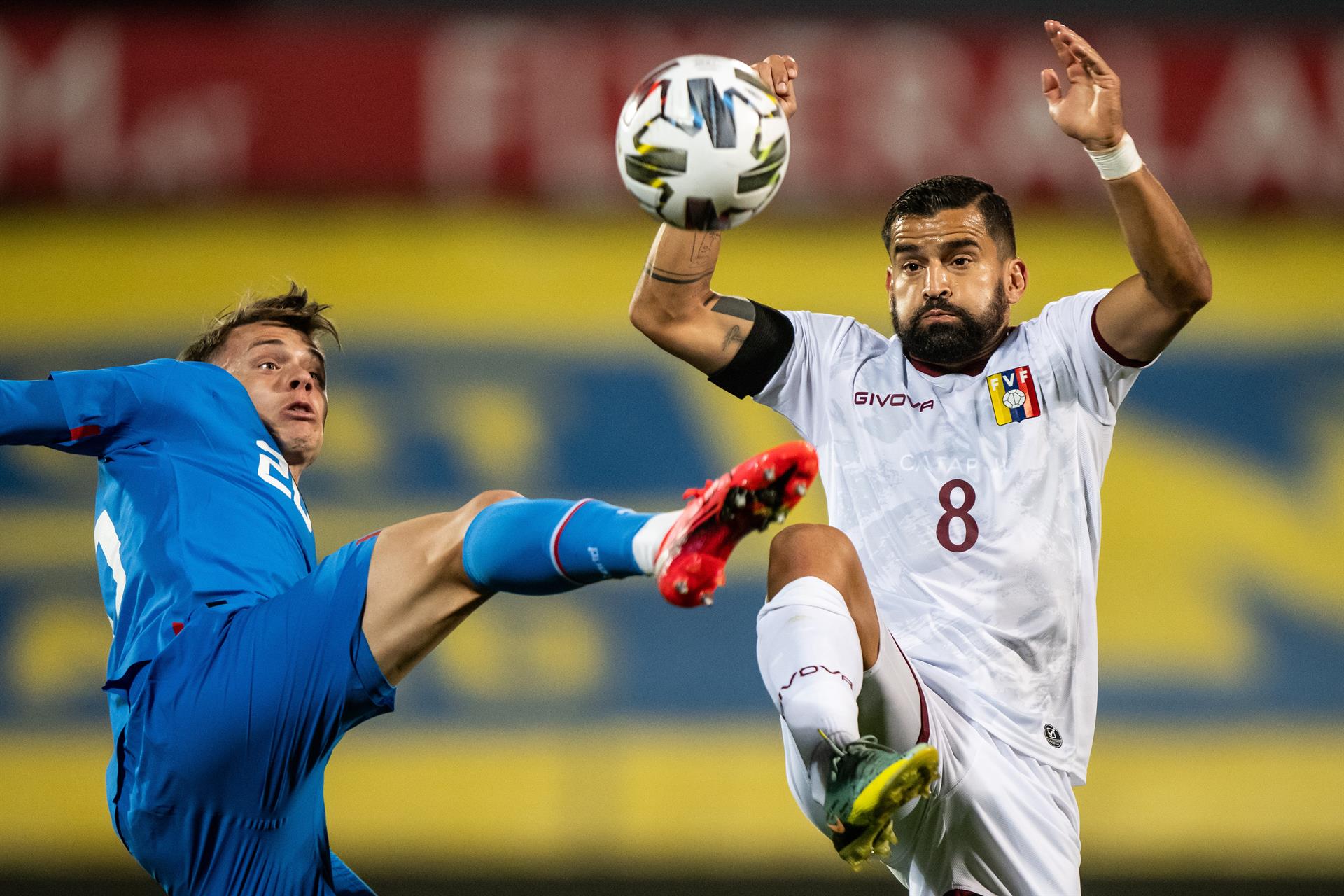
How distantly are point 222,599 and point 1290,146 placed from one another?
21.1 feet

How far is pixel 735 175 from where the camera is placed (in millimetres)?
3404

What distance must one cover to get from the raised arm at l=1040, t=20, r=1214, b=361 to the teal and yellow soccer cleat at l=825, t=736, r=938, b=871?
1.33 m

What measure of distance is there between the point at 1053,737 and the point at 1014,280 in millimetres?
1189

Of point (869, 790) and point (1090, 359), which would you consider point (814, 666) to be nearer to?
point (869, 790)

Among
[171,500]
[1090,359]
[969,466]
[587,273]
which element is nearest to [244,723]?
[171,500]

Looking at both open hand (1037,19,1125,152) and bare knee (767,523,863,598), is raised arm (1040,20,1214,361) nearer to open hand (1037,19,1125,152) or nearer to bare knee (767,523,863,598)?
open hand (1037,19,1125,152)

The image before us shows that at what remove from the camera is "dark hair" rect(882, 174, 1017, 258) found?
12.6ft

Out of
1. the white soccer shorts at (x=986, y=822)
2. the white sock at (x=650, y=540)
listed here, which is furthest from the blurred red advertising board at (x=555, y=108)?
the white sock at (x=650, y=540)

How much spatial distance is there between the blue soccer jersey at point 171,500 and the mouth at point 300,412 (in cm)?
16

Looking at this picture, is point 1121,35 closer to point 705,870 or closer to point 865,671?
point 705,870

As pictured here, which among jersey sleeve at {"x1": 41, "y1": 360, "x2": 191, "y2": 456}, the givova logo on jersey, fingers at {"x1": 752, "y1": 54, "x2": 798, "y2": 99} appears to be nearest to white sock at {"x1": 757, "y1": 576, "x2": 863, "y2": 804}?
the givova logo on jersey

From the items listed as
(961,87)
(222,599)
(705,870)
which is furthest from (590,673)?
(222,599)

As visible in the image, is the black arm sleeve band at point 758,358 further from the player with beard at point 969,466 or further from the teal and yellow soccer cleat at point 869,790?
the teal and yellow soccer cleat at point 869,790

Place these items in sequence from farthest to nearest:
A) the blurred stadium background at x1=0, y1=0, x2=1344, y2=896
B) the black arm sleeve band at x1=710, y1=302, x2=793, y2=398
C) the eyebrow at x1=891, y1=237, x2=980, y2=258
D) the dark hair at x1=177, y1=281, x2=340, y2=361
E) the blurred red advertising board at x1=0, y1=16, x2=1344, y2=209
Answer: the blurred red advertising board at x1=0, y1=16, x2=1344, y2=209
the blurred stadium background at x1=0, y1=0, x2=1344, y2=896
the dark hair at x1=177, y1=281, x2=340, y2=361
the black arm sleeve band at x1=710, y1=302, x2=793, y2=398
the eyebrow at x1=891, y1=237, x2=980, y2=258
